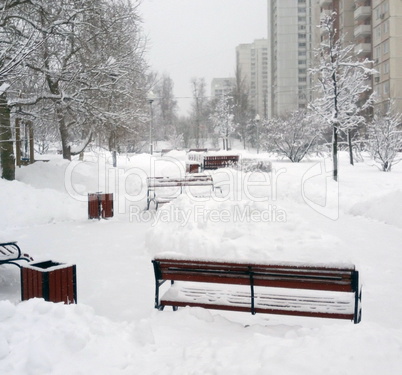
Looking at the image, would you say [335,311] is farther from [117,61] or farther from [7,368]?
[117,61]

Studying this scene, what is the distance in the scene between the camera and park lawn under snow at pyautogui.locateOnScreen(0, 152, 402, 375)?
3.93 meters

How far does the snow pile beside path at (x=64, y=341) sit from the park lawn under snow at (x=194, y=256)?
0.04 ft

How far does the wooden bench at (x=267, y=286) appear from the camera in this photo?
5.03 meters

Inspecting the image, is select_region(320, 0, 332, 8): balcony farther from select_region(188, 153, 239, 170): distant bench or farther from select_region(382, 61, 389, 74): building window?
select_region(188, 153, 239, 170): distant bench

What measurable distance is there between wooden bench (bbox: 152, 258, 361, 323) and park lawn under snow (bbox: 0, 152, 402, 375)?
Answer: 0.68 feet

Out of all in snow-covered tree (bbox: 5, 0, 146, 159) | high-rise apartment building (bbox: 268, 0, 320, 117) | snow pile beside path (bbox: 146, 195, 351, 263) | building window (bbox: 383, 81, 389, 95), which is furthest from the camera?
high-rise apartment building (bbox: 268, 0, 320, 117)

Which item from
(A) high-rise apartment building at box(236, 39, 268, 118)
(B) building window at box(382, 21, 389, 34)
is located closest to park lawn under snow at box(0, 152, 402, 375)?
(B) building window at box(382, 21, 389, 34)

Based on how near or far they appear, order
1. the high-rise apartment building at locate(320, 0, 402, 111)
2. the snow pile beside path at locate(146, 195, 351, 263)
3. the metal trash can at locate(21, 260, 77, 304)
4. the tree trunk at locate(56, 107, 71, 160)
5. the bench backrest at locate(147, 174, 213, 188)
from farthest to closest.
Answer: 1. the high-rise apartment building at locate(320, 0, 402, 111)
2. the tree trunk at locate(56, 107, 71, 160)
3. the bench backrest at locate(147, 174, 213, 188)
4. the snow pile beside path at locate(146, 195, 351, 263)
5. the metal trash can at locate(21, 260, 77, 304)

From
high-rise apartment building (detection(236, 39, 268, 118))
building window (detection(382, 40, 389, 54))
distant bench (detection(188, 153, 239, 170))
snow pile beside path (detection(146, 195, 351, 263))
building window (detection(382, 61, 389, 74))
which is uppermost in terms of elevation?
high-rise apartment building (detection(236, 39, 268, 118))

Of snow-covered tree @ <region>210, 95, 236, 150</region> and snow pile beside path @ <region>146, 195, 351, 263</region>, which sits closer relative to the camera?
snow pile beside path @ <region>146, 195, 351, 263</region>

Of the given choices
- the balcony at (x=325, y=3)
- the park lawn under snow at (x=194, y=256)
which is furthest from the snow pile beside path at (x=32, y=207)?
the balcony at (x=325, y=3)

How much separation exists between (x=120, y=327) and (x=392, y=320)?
3.42 meters

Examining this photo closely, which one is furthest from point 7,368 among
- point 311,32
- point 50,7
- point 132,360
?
point 311,32

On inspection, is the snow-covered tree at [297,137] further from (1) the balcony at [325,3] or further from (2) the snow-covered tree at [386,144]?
(1) the balcony at [325,3]
